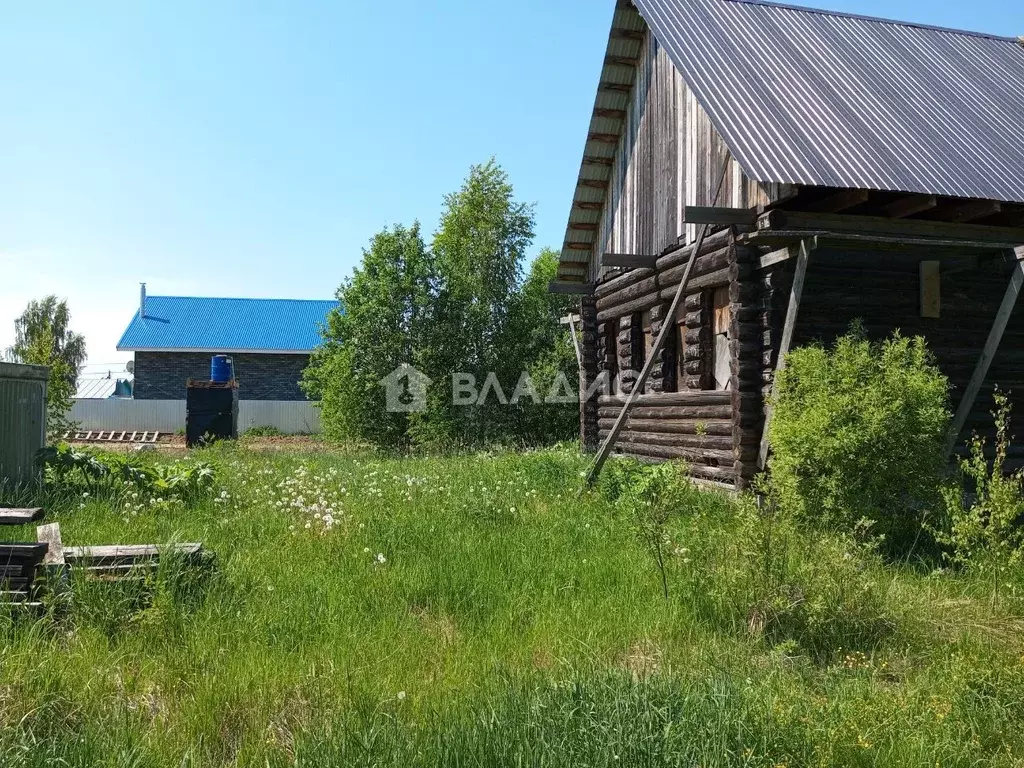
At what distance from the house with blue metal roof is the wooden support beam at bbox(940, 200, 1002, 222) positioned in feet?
90.1

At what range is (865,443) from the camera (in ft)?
23.9

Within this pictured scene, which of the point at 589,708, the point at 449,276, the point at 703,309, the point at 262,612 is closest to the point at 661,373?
the point at 703,309

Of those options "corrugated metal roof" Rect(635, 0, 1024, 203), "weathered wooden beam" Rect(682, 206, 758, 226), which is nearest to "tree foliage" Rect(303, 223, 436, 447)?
"corrugated metal roof" Rect(635, 0, 1024, 203)

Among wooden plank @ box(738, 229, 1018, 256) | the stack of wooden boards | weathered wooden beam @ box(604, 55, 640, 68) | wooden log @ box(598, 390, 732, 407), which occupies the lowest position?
the stack of wooden boards

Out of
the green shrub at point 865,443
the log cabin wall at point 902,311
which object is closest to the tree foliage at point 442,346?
the log cabin wall at point 902,311

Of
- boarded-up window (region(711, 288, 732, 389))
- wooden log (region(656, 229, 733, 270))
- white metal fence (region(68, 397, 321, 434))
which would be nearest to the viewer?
wooden log (region(656, 229, 733, 270))

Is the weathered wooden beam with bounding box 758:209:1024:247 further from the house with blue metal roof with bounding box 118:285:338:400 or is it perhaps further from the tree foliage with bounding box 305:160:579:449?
the house with blue metal roof with bounding box 118:285:338:400

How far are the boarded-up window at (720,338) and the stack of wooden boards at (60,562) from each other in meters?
7.22

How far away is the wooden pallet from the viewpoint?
1117 inches

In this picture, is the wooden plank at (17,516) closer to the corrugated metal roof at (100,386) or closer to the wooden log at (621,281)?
the wooden log at (621,281)

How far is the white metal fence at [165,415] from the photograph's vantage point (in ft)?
102

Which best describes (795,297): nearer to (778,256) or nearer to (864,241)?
(778,256)

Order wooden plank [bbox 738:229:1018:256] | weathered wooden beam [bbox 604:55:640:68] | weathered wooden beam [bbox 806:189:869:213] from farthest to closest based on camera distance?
weathered wooden beam [bbox 604:55:640:68]
wooden plank [bbox 738:229:1018:256]
weathered wooden beam [bbox 806:189:869:213]

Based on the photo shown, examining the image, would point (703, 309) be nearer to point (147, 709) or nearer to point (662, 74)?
point (662, 74)
